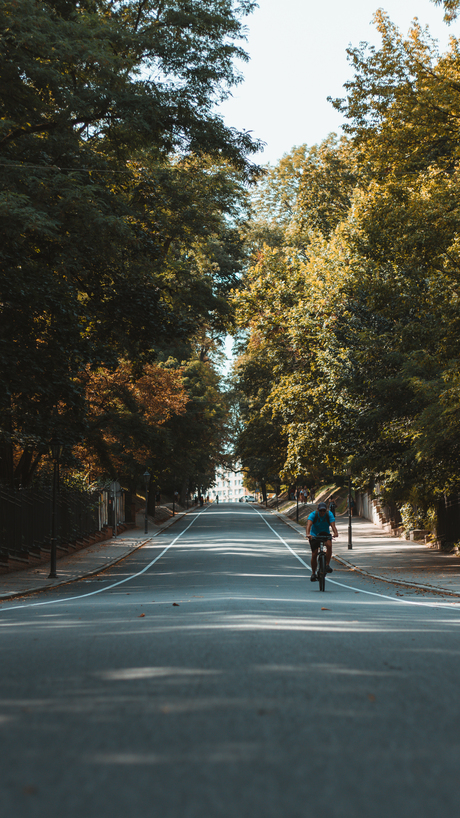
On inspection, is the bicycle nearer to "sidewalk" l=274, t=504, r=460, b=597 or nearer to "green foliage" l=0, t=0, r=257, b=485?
"sidewalk" l=274, t=504, r=460, b=597

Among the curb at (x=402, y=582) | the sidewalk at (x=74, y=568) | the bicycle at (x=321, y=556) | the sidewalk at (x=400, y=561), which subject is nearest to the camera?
the bicycle at (x=321, y=556)

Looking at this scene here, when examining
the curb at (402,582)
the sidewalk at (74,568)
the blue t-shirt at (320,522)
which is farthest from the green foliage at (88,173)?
the curb at (402,582)

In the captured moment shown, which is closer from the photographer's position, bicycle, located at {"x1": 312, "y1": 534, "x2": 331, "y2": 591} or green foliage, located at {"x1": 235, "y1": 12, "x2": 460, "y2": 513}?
bicycle, located at {"x1": 312, "y1": 534, "x2": 331, "y2": 591}

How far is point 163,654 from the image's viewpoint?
6570 mm

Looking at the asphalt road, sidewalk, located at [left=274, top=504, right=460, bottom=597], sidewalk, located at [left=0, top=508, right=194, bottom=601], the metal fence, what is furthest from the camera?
the metal fence

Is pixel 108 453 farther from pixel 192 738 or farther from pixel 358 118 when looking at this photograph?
pixel 192 738

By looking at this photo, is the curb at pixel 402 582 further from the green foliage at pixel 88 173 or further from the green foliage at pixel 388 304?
the green foliage at pixel 88 173

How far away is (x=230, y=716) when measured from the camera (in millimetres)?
4402

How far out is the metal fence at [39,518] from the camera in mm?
23484

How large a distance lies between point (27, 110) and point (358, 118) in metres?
10.6

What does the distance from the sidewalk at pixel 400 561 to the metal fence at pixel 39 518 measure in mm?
10577

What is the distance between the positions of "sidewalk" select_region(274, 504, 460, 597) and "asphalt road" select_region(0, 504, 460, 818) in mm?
9655

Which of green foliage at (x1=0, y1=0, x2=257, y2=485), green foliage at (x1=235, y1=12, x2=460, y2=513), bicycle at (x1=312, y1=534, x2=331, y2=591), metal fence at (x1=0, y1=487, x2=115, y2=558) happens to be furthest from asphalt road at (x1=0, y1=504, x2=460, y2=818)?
metal fence at (x1=0, y1=487, x2=115, y2=558)

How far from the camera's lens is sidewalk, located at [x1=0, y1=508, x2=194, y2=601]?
18891 mm
